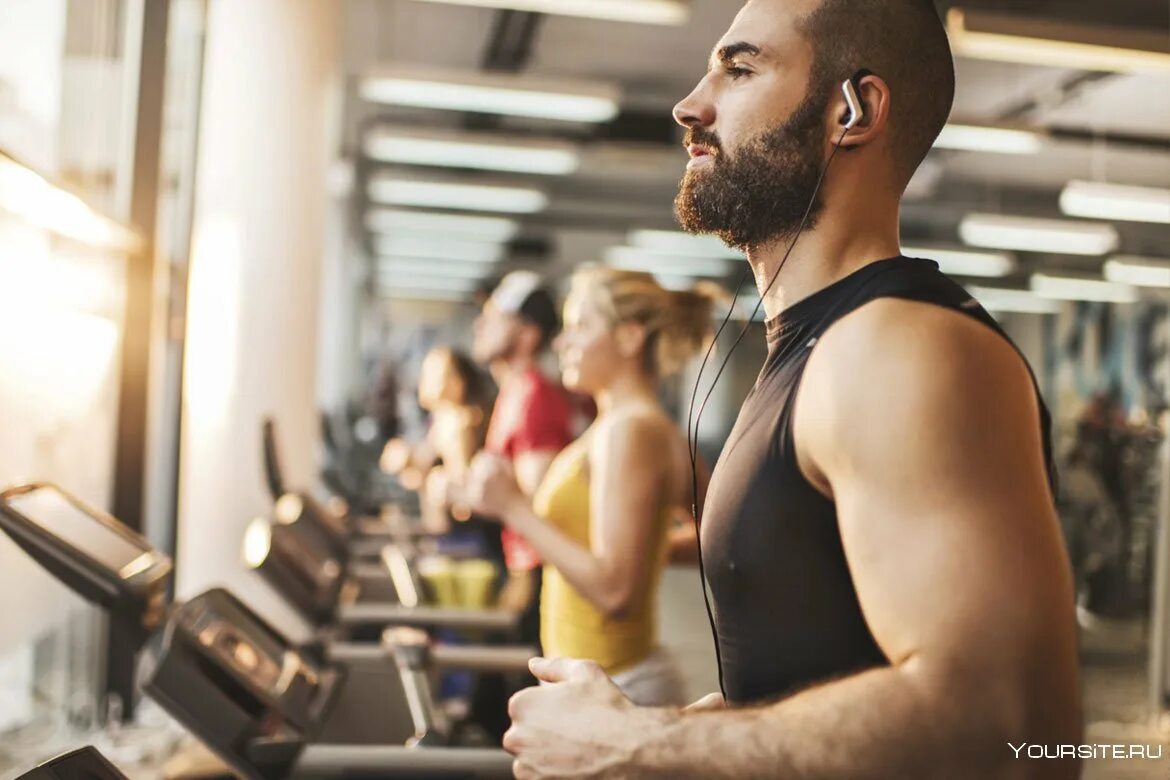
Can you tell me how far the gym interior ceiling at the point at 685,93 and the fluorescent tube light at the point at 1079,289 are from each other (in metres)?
0.12

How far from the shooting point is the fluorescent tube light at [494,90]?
4957mm

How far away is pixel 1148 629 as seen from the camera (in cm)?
669

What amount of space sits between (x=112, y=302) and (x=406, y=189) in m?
7.52

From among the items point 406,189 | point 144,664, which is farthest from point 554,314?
point 406,189

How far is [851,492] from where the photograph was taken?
86 cm

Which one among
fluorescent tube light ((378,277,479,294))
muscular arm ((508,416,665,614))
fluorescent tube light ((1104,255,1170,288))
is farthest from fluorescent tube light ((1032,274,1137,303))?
muscular arm ((508,416,665,614))

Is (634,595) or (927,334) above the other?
(927,334)

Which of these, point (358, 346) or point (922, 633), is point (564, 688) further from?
point (358, 346)

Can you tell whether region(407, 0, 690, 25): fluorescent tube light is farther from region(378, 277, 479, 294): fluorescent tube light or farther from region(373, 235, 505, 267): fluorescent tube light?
region(378, 277, 479, 294): fluorescent tube light

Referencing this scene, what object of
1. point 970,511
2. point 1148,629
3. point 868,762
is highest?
point 970,511

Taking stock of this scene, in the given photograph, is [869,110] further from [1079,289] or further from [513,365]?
[1079,289]

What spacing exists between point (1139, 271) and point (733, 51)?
32.6 ft

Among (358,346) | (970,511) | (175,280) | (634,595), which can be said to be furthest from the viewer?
(358,346)

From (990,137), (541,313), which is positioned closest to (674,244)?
(990,137)
